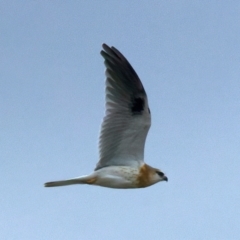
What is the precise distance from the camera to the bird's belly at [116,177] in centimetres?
1867

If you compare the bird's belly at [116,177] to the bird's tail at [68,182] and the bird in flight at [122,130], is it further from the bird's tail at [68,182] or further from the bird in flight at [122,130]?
the bird's tail at [68,182]

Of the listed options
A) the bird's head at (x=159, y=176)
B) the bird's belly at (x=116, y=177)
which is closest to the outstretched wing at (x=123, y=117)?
the bird's belly at (x=116, y=177)

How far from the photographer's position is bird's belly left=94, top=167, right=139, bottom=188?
18672 mm

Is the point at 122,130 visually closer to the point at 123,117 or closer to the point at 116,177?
the point at 123,117

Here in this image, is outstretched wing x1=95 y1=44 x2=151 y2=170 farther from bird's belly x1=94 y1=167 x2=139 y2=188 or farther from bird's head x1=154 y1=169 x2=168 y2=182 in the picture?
bird's head x1=154 y1=169 x2=168 y2=182

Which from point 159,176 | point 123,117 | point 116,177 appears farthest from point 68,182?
point 159,176

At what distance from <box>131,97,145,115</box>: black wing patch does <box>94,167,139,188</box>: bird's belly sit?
49.7 inches

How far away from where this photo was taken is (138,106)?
18.8 metres

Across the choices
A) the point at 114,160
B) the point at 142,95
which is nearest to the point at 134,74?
the point at 142,95

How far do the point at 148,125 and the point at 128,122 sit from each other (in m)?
0.44

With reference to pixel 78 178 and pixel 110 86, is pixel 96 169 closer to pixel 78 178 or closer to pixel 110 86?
pixel 78 178

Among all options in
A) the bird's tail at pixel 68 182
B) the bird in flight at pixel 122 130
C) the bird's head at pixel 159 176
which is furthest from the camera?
the bird's head at pixel 159 176

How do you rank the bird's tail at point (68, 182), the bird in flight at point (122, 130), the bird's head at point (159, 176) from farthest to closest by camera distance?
the bird's head at point (159, 176) → the bird in flight at point (122, 130) → the bird's tail at point (68, 182)

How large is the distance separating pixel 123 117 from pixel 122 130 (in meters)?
0.29
